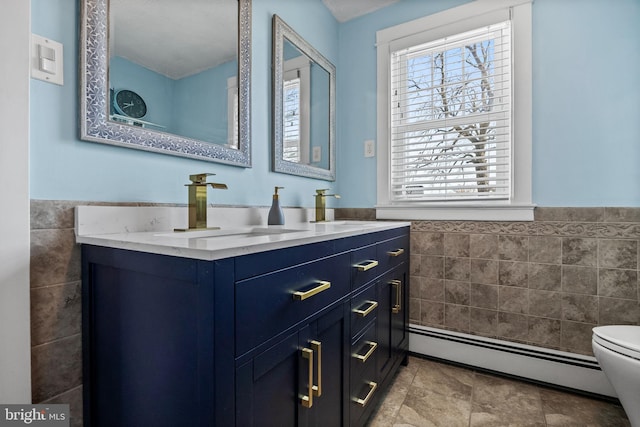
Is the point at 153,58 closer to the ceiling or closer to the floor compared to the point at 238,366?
closer to the ceiling

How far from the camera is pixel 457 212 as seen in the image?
6.18 feet

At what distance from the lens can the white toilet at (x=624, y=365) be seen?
3.57 feet

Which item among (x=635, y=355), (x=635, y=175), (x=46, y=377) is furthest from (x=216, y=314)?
(x=635, y=175)

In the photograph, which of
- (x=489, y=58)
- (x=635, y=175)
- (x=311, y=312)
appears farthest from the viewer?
(x=489, y=58)

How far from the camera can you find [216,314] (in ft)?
2.01

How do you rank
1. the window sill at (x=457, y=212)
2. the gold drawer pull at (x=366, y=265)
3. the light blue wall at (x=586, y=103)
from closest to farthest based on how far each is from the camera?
the gold drawer pull at (x=366, y=265)
the light blue wall at (x=586, y=103)
the window sill at (x=457, y=212)

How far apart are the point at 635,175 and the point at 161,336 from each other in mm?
2109

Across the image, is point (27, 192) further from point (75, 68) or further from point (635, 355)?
point (635, 355)

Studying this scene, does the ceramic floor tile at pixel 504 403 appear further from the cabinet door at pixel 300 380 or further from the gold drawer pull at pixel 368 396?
the cabinet door at pixel 300 380

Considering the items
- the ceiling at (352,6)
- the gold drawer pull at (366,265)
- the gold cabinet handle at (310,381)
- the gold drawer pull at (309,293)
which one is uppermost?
the ceiling at (352,6)

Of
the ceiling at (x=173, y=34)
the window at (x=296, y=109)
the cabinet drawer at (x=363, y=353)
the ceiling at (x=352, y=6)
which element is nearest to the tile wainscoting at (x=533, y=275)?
the ceiling at (x=173, y=34)

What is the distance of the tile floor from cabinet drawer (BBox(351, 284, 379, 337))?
1.71ft

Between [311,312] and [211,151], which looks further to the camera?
[211,151]

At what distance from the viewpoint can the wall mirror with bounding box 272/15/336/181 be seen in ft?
5.47
